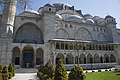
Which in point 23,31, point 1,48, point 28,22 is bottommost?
point 1,48

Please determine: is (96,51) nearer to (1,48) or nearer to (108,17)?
(108,17)

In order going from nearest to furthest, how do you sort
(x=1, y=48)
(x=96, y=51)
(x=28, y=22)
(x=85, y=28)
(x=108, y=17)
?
(x=1, y=48) < (x=28, y=22) < (x=96, y=51) < (x=85, y=28) < (x=108, y=17)

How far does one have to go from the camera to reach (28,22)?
33656mm

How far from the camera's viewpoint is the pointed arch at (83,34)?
3862 centimetres

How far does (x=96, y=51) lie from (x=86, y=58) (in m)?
3.42

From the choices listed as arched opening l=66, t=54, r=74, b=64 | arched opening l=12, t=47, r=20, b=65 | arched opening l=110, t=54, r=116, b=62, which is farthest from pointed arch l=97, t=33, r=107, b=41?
arched opening l=12, t=47, r=20, b=65

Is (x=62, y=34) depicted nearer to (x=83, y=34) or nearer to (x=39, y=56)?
(x=83, y=34)

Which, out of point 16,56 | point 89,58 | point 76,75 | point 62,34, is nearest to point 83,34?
point 62,34

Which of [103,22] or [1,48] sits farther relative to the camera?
[103,22]

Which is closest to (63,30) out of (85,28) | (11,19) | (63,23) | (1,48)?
(63,23)

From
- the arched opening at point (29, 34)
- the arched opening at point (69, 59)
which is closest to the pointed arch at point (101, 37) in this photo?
the arched opening at point (69, 59)

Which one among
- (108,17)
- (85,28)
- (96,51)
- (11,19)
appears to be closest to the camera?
(11,19)

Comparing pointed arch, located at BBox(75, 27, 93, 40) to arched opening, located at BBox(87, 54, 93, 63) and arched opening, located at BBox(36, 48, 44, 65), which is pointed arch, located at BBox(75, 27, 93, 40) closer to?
arched opening, located at BBox(87, 54, 93, 63)

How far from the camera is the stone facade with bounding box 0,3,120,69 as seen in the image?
99.3ft
